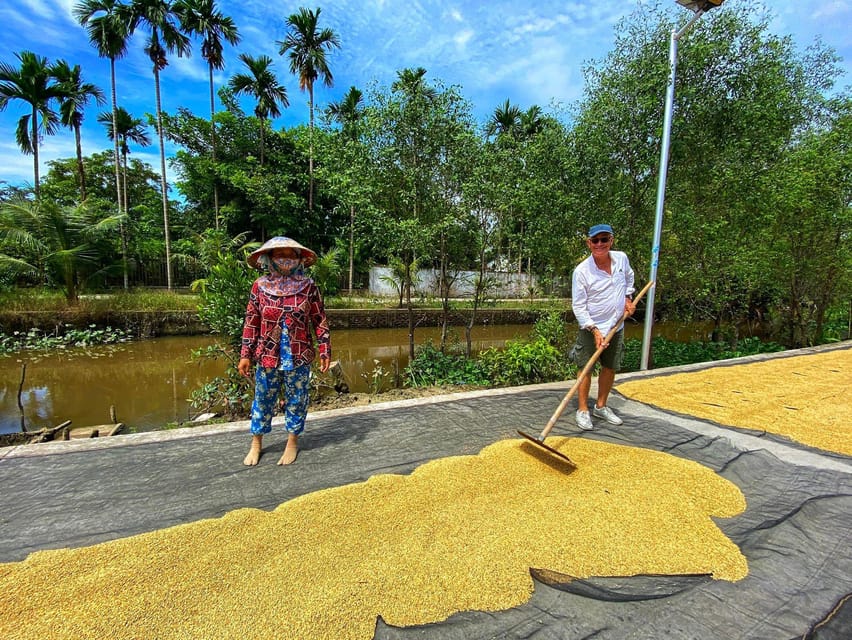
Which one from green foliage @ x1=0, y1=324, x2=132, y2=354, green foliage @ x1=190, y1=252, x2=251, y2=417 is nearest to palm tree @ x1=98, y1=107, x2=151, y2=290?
green foliage @ x1=0, y1=324, x2=132, y2=354

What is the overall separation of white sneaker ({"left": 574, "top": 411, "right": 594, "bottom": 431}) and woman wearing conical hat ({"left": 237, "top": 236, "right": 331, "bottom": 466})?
1.87m

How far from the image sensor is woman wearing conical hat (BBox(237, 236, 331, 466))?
2.27 meters

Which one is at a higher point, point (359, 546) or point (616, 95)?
point (616, 95)

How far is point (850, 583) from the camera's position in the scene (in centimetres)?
141

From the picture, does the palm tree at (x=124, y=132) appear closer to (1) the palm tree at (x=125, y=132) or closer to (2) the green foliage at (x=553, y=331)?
(1) the palm tree at (x=125, y=132)

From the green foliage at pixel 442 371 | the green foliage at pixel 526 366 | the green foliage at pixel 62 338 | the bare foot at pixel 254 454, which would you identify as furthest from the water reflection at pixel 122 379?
the bare foot at pixel 254 454

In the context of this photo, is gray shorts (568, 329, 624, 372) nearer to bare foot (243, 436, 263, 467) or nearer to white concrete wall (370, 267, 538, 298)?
bare foot (243, 436, 263, 467)

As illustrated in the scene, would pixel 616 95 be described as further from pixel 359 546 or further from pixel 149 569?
pixel 149 569

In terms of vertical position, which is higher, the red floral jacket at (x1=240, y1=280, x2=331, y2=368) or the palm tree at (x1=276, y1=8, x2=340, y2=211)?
the palm tree at (x1=276, y1=8, x2=340, y2=211)

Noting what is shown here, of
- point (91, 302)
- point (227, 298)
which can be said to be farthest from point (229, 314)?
point (91, 302)

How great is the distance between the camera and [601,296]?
277cm

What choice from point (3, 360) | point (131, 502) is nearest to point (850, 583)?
point (131, 502)

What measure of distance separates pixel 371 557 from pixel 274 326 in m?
1.35

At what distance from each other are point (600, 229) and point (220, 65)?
17.9 meters
